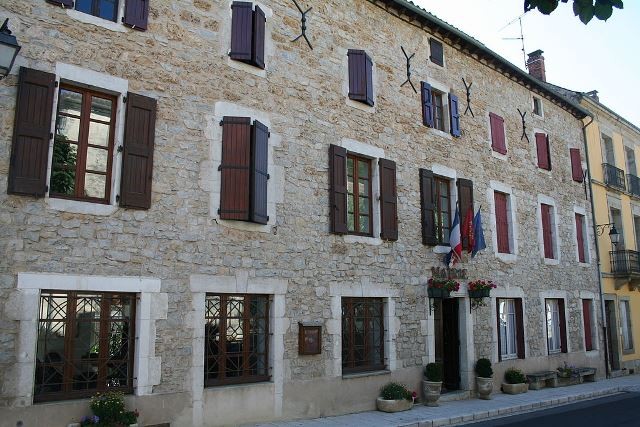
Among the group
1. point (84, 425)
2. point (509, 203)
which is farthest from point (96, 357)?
point (509, 203)

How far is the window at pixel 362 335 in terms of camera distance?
948 centimetres

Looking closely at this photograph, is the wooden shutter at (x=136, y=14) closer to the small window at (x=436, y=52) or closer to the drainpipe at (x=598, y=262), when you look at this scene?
the small window at (x=436, y=52)

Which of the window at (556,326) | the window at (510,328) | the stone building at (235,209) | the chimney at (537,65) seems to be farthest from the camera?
the chimney at (537,65)

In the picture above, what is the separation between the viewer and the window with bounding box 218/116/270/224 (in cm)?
797

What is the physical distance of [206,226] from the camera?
25.6 ft

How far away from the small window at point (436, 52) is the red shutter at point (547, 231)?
5.39 metres

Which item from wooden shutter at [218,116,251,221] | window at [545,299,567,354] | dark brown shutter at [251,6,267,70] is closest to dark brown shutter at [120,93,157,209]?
wooden shutter at [218,116,251,221]

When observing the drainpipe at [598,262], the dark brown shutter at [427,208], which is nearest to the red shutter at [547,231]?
the drainpipe at [598,262]

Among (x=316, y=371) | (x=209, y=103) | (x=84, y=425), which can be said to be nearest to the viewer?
(x=84, y=425)

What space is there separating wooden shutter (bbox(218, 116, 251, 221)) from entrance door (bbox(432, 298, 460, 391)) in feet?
17.5

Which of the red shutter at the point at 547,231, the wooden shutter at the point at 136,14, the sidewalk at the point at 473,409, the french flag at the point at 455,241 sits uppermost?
the wooden shutter at the point at 136,14

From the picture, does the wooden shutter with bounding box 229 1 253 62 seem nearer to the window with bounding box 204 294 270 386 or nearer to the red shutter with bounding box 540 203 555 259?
the window with bounding box 204 294 270 386

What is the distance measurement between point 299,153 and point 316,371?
361cm

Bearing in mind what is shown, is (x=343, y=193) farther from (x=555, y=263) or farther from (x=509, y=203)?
(x=555, y=263)
